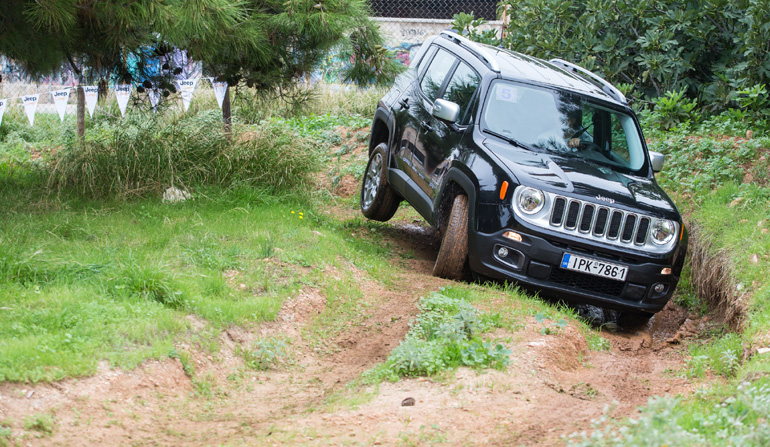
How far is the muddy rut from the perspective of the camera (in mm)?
3773

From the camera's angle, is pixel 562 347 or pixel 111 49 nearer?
pixel 562 347

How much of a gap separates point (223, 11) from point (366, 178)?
2.93 meters

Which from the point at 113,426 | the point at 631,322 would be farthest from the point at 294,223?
the point at 113,426

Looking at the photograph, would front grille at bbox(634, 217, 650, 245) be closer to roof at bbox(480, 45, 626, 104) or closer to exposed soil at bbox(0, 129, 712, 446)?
exposed soil at bbox(0, 129, 712, 446)

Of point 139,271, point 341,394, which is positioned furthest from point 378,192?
point 341,394

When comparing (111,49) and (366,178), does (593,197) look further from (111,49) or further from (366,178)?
(111,49)

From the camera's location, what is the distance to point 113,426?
3844 millimetres

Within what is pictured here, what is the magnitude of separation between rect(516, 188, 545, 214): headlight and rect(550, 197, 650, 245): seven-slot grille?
0.11 m

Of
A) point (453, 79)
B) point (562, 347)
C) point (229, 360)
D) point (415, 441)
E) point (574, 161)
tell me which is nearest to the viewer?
point (415, 441)

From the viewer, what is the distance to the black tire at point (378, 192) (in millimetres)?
8359

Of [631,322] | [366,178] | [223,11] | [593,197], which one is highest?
[223,11]

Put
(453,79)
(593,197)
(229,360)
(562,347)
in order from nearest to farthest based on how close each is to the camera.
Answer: (229,360), (562,347), (593,197), (453,79)

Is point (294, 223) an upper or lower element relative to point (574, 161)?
lower

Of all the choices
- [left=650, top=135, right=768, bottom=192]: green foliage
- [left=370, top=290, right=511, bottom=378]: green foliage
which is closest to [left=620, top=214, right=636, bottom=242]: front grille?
[left=370, top=290, right=511, bottom=378]: green foliage
